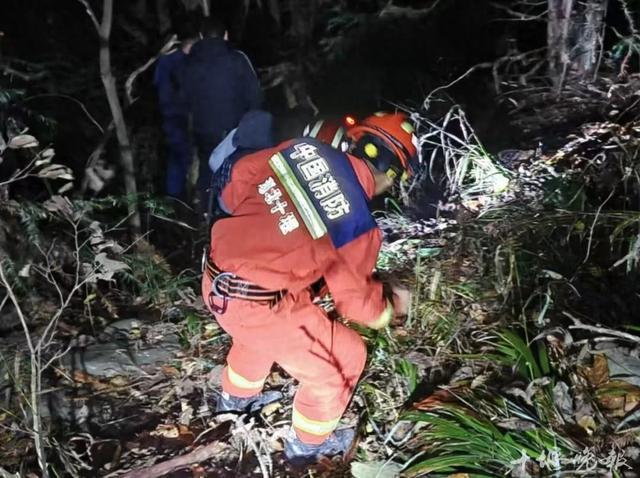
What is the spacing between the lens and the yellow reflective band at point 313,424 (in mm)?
3023

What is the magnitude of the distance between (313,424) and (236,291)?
67 centimetres

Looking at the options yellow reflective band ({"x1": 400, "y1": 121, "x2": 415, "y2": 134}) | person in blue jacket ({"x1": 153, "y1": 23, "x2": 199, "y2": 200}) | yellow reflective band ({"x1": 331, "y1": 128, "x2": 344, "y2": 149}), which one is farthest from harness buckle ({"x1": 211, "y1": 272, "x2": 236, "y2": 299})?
person in blue jacket ({"x1": 153, "y1": 23, "x2": 199, "y2": 200})

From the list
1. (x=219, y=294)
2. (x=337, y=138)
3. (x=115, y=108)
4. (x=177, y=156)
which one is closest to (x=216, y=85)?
(x=177, y=156)

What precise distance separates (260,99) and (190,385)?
2.73 m

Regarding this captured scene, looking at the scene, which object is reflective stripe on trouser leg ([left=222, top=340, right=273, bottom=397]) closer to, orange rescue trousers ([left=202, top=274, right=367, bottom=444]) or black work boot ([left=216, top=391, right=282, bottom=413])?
black work boot ([left=216, top=391, right=282, bottom=413])

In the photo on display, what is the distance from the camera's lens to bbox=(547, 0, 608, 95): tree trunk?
18.2 feet

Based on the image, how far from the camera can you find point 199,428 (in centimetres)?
339

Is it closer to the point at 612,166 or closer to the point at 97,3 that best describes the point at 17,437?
the point at 612,166

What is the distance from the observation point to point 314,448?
310 cm

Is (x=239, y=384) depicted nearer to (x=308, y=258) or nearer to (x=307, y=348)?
(x=307, y=348)

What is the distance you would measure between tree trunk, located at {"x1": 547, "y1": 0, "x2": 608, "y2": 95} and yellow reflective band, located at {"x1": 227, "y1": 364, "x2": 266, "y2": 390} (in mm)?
3846

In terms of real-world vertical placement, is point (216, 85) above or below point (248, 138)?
below

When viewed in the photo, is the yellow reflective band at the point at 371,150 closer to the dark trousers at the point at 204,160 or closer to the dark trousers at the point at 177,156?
the dark trousers at the point at 204,160

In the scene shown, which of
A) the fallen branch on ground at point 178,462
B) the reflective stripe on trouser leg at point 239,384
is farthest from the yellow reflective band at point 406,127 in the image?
the fallen branch on ground at point 178,462
